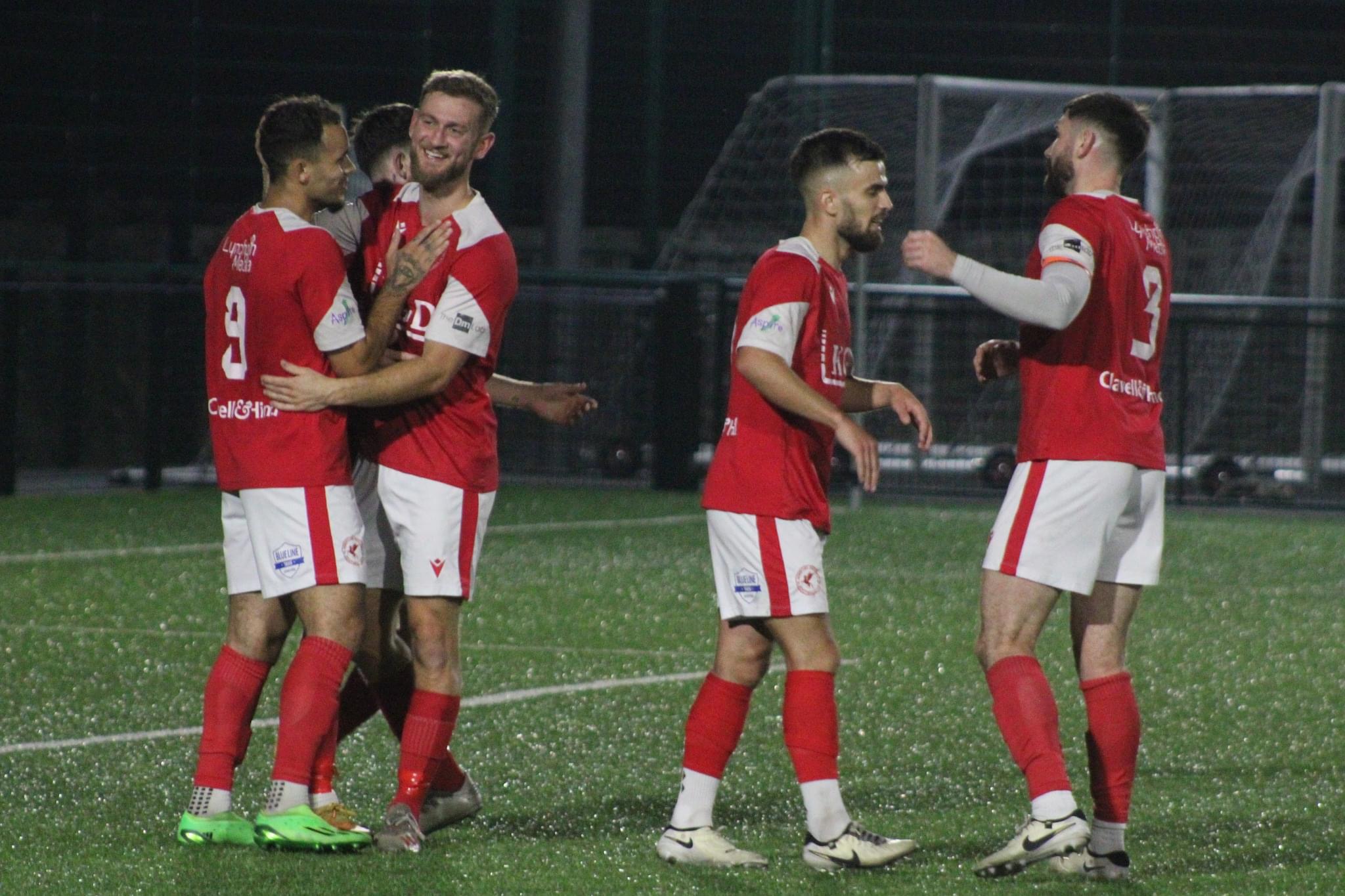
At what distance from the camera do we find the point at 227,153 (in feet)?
57.1

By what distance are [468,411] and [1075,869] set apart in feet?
5.54

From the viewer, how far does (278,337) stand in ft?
14.2

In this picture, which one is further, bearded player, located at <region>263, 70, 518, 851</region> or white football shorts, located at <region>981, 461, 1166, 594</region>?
bearded player, located at <region>263, 70, 518, 851</region>

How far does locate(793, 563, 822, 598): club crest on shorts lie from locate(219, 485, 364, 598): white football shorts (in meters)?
0.97

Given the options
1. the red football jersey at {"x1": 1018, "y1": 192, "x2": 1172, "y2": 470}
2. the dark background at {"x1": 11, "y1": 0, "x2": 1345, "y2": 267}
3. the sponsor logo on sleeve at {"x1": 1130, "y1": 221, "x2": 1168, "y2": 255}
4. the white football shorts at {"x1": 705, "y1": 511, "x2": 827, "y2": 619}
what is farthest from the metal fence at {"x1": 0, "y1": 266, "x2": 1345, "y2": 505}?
the white football shorts at {"x1": 705, "y1": 511, "x2": 827, "y2": 619}

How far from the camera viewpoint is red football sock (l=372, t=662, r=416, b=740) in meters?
4.85

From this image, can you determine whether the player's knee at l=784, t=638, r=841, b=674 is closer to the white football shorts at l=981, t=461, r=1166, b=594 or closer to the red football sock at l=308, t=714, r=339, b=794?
the white football shorts at l=981, t=461, r=1166, b=594

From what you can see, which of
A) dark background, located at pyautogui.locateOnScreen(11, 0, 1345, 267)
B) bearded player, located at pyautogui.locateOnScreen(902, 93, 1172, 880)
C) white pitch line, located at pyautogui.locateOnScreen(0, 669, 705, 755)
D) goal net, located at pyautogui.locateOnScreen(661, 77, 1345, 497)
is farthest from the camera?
dark background, located at pyautogui.locateOnScreen(11, 0, 1345, 267)

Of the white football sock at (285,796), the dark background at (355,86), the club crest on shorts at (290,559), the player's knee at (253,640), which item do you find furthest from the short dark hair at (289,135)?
the dark background at (355,86)

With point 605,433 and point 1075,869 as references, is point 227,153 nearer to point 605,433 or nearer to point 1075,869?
point 605,433

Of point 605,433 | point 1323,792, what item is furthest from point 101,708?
point 605,433

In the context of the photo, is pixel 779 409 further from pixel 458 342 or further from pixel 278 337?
pixel 278 337

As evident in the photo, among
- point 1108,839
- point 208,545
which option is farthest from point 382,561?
point 208,545

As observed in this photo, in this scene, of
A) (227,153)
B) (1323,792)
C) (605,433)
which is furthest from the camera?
(227,153)
